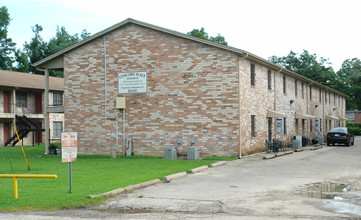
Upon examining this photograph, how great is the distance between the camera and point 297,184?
12938mm

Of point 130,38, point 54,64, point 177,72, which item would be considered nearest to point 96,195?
point 177,72

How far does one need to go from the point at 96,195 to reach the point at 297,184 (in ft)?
19.7

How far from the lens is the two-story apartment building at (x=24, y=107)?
3738 cm

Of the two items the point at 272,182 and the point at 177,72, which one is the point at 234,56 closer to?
the point at 177,72

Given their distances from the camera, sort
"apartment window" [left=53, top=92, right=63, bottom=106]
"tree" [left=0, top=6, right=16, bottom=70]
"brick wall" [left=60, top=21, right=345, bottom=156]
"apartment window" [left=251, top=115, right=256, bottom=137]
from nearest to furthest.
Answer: "brick wall" [left=60, top=21, right=345, bottom=156]
"apartment window" [left=251, top=115, right=256, bottom=137]
"apartment window" [left=53, top=92, right=63, bottom=106]
"tree" [left=0, top=6, right=16, bottom=70]

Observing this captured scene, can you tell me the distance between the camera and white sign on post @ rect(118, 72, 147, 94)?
79.2 feet

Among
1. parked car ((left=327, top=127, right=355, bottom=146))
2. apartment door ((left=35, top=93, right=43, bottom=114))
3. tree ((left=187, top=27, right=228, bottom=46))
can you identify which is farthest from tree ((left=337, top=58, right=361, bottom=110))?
apartment door ((left=35, top=93, right=43, bottom=114))

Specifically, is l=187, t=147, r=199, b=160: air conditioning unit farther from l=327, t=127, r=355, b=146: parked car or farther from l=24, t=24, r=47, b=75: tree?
l=24, t=24, r=47, b=75: tree

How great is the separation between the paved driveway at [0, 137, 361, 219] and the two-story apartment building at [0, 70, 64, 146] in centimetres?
2540

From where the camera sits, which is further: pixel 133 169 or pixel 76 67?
pixel 76 67

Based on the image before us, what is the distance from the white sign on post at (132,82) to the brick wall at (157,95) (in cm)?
25

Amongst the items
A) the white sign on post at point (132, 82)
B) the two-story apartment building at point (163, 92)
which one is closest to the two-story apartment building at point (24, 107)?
the two-story apartment building at point (163, 92)

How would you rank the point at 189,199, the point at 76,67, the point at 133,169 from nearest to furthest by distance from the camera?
the point at 189,199
the point at 133,169
the point at 76,67

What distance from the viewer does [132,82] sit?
2431 cm
